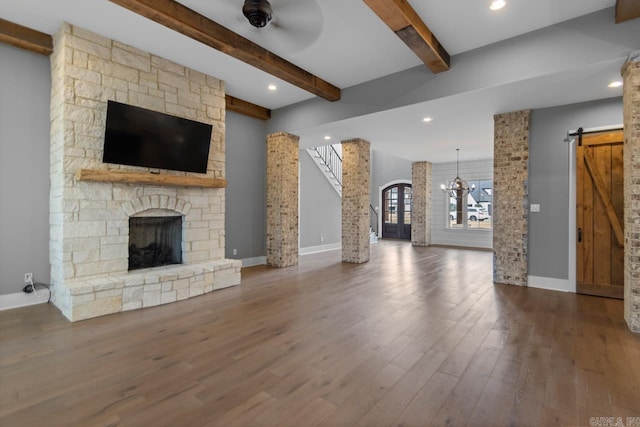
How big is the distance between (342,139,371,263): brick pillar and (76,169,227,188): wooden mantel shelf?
3200mm

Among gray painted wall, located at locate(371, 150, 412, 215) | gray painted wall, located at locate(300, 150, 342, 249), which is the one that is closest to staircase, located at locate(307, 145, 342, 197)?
gray painted wall, located at locate(300, 150, 342, 249)

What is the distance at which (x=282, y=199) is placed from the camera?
667cm

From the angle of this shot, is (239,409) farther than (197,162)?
No

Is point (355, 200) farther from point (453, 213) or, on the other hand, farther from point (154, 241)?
point (453, 213)

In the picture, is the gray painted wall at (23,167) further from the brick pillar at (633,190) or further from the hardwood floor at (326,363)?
the brick pillar at (633,190)

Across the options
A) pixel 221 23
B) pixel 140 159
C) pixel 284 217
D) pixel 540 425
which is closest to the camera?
pixel 540 425

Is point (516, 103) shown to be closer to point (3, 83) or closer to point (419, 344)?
point (419, 344)

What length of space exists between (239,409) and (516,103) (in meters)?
5.36

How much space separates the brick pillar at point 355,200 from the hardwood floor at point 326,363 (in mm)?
2832

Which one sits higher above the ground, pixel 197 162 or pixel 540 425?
pixel 197 162

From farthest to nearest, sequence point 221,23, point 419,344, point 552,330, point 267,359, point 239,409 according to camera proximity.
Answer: point 221,23 < point 552,330 < point 419,344 < point 267,359 < point 239,409

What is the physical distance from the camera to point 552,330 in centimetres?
320

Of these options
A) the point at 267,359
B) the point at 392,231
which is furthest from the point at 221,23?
the point at 392,231

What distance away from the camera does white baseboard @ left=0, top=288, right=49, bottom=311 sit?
3.68m
